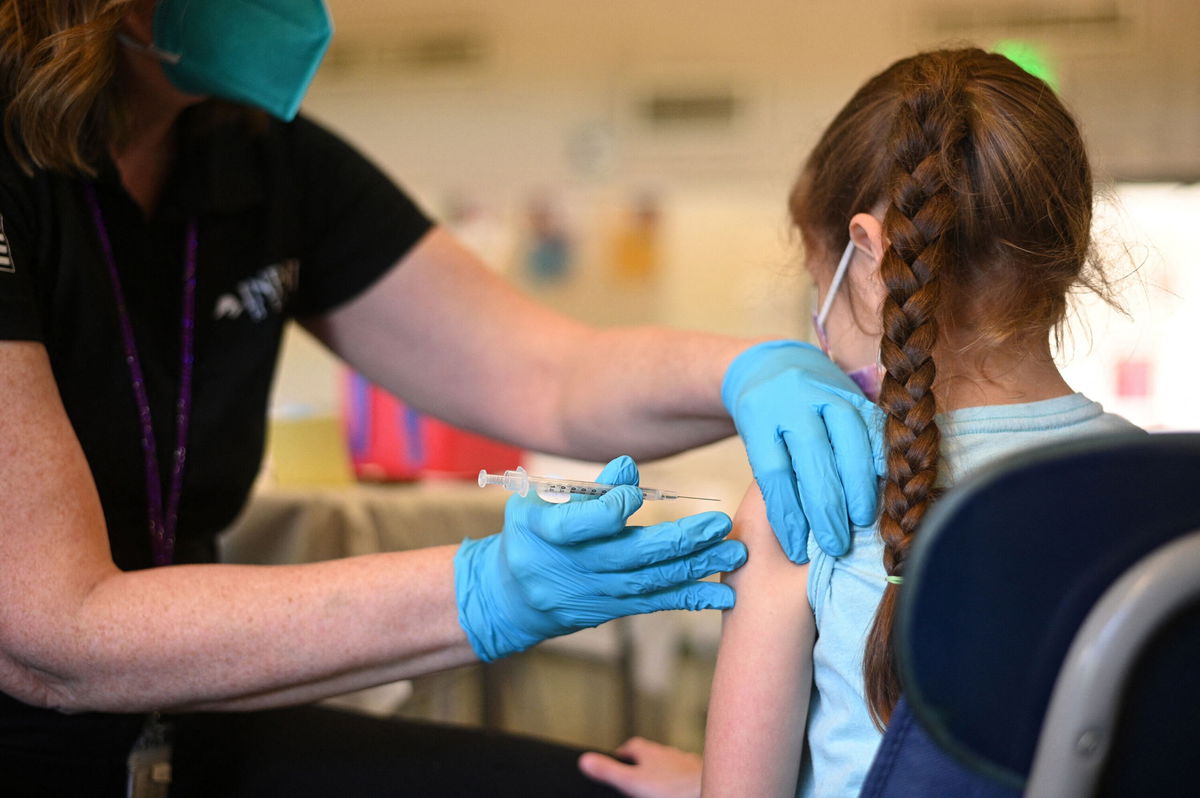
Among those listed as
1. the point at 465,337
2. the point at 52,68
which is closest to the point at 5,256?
the point at 52,68

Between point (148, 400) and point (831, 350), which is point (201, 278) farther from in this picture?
point (831, 350)

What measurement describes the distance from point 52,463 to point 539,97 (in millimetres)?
2802

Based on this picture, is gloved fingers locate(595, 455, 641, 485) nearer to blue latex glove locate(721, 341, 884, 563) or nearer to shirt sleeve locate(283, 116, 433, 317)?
blue latex glove locate(721, 341, 884, 563)

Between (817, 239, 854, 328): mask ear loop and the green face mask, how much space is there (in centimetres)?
68

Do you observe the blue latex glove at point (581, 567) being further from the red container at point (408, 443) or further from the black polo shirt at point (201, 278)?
the red container at point (408, 443)

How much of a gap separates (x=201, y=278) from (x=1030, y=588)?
3.37 feet

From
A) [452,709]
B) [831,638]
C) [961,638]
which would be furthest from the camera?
[452,709]

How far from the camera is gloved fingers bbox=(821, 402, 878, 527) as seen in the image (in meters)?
0.83

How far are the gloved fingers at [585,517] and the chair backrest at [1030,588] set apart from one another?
0.31 meters

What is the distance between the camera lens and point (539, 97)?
3.41 m

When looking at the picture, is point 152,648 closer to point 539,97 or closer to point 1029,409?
Result: point 1029,409

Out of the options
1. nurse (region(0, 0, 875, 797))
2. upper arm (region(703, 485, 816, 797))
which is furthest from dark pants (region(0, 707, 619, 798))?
upper arm (region(703, 485, 816, 797))

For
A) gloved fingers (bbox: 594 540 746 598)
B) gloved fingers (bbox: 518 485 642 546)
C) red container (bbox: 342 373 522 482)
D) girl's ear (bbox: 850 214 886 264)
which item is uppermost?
girl's ear (bbox: 850 214 886 264)

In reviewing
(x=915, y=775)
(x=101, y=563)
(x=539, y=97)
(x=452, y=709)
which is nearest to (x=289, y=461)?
(x=452, y=709)
